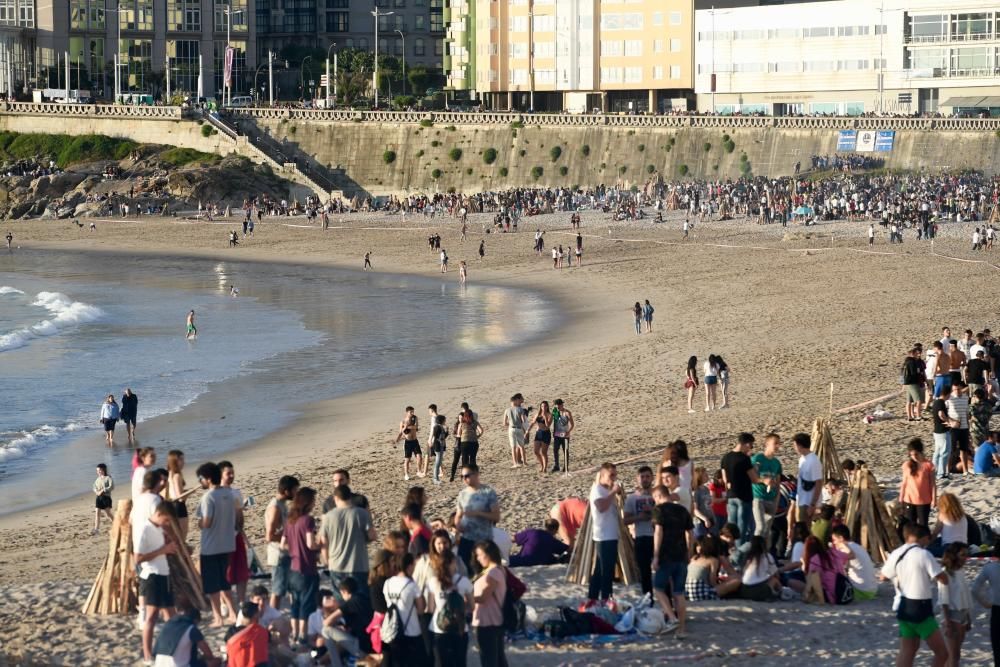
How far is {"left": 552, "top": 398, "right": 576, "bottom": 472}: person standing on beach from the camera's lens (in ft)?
72.8

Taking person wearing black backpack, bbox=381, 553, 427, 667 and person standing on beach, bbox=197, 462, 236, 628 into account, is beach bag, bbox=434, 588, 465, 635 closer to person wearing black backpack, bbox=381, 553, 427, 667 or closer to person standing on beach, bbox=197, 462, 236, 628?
person wearing black backpack, bbox=381, 553, 427, 667

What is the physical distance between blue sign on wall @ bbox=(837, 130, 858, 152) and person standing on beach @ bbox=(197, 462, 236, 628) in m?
65.7

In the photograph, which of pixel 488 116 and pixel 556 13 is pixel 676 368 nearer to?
pixel 488 116

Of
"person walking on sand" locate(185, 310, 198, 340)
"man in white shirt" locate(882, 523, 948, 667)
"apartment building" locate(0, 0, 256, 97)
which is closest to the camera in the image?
"man in white shirt" locate(882, 523, 948, 667)

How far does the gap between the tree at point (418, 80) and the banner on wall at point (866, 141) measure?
43.3 meters

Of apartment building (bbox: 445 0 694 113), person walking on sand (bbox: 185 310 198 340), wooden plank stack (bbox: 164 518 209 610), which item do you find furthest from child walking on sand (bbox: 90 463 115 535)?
apartment building (bbox: 445 0 694 113)

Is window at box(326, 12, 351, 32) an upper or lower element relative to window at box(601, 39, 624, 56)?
upper

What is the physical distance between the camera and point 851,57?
81.9 m

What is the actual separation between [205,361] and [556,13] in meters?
60.1

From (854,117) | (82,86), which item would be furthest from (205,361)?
(82,86)

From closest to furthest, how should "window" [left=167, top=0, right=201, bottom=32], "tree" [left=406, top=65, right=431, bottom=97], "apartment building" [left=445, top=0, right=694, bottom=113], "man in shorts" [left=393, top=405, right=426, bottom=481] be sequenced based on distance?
1. "man in shorts" [left=393, top=405, right=426, bottom=481]
2. "apartment building" [left=445, top=0, right=694, bottom=113]
3. "window" [left=167, top=0, right=201, bottom=32]
4. "tree" [left=406, top=65, right=431, bottom=97]

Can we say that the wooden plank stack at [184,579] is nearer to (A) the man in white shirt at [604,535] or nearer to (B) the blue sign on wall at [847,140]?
(A) the man in white shirt at [604,535]

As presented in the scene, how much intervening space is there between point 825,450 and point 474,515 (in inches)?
239

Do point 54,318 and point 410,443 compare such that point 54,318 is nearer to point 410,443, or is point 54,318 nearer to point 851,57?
point 410,443
